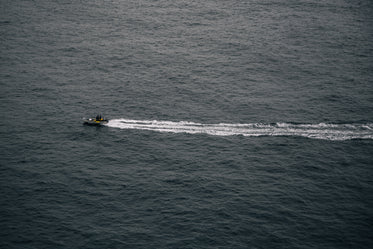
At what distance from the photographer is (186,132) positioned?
123 metres

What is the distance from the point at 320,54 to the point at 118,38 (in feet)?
285

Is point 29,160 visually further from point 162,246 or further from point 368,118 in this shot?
point 368,118

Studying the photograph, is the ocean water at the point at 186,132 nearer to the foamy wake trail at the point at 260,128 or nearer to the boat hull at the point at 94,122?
the foamy wake trail at the point at 260,128

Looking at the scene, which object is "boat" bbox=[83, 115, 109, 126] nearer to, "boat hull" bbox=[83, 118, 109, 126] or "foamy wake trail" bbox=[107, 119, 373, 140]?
"boat hull" bbox=[83, 118, 109, 126]

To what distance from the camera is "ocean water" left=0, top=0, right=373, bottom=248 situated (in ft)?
300

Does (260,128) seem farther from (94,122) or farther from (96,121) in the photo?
(94,122)

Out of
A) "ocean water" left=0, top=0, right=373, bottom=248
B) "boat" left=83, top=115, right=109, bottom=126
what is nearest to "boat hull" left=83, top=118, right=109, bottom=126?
"boat" left=83, top=115, right=109, bottom=126

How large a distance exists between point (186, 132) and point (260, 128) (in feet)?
74.4

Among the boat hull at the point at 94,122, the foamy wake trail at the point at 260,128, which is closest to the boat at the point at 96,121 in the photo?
the boat hull at the point at 94,122

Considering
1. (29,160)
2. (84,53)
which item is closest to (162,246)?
(29,160)

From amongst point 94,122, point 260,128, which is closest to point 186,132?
point 260,128

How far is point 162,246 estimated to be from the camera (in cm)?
8694

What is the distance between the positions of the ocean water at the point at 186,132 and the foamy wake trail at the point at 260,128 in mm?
485

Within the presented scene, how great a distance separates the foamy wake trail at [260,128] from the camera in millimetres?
120750
